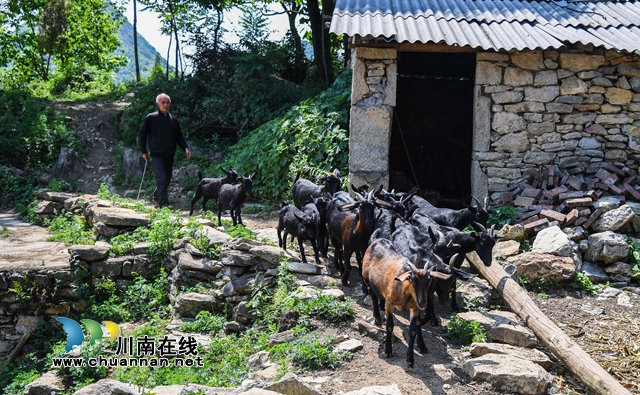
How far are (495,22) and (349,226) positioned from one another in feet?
17.8

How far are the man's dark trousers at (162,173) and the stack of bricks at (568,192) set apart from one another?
5.72 m

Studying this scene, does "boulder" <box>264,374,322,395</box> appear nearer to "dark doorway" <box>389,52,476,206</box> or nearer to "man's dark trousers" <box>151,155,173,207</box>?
"man's dark trousers" <box>151,155,173,207</box>

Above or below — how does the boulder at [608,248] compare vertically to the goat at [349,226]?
below

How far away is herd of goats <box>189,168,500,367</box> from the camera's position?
520 centimetres

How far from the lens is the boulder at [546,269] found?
777cm

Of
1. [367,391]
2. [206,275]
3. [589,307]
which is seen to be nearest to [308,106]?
[206,275]

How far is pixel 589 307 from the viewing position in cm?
734

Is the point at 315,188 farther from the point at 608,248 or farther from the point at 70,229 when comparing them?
the point at 70,229

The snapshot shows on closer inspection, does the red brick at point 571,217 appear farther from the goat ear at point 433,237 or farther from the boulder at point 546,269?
the goat ear at point 433,237

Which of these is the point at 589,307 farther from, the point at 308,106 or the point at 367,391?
the point at 308,106

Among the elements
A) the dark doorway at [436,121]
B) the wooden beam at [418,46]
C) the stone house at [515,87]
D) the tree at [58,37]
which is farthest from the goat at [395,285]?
the tree at [58,37]

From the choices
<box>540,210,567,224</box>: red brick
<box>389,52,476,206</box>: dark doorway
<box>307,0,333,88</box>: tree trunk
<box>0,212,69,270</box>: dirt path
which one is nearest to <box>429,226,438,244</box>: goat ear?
<box>540,210,567,224</box>: red brick

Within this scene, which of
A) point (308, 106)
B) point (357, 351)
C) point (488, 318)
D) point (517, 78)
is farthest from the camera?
point (308, 106)

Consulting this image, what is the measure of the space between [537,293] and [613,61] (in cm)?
449
